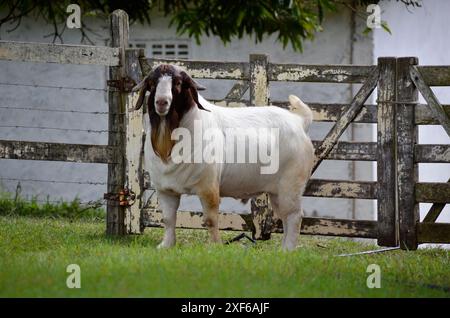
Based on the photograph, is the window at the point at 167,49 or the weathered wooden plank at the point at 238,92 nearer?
the weathered wooden plank at the point at 238,92

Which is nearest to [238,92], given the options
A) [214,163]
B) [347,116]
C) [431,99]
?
[347,116]

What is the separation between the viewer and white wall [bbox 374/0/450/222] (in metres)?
16.5

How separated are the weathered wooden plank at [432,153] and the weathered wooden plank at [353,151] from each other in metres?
0.55

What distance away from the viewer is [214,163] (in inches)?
391

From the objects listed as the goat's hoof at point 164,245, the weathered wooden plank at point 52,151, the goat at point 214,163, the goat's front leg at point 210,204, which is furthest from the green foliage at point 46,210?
the goat's front leg at point 210,204

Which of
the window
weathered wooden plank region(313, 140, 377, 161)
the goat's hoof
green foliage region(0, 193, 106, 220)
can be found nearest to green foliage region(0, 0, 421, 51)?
the window

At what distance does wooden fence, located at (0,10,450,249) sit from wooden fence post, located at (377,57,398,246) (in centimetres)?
1

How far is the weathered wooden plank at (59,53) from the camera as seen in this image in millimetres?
11305

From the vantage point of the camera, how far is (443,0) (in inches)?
655

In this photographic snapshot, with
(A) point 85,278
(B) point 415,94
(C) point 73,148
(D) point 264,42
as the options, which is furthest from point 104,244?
(D) point 264,42

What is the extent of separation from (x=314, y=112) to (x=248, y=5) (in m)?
4.77

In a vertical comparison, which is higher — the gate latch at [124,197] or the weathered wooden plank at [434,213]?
the gate latch at [124,197]

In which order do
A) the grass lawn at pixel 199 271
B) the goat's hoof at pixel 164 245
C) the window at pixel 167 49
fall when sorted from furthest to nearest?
the window at pixel 167 49 < the goat's hoof at pixel 164 245 < the grass lawn at pixel 199 271

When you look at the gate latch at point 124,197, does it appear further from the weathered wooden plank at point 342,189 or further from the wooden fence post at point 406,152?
the wooden fence post at point 406,152
